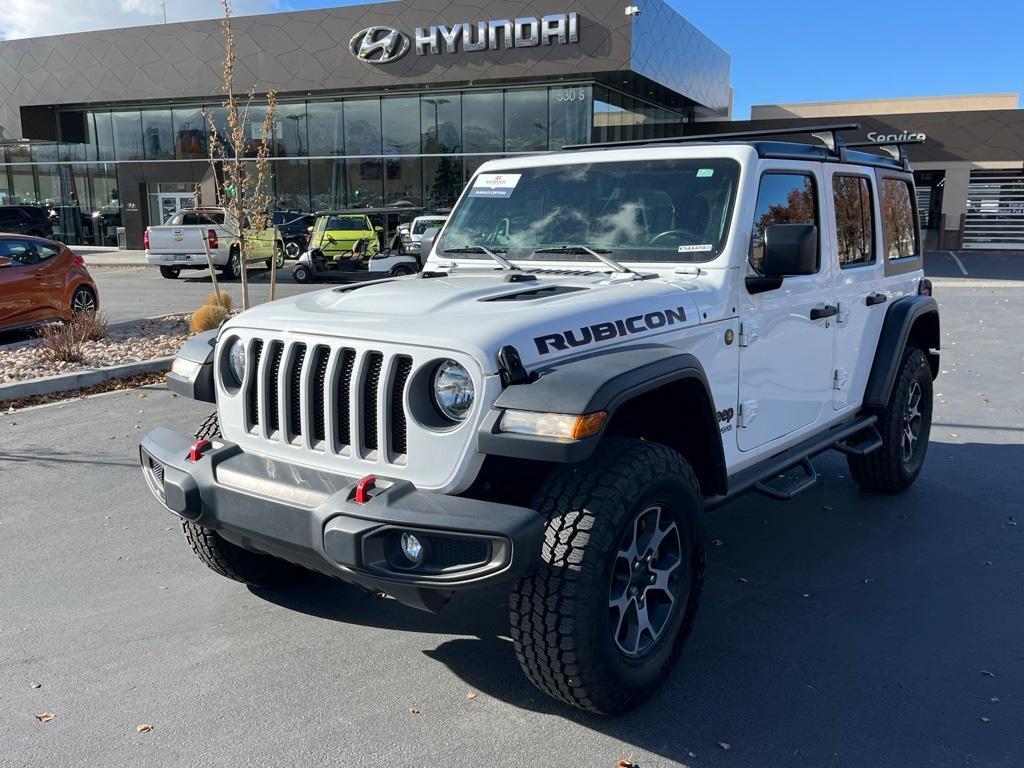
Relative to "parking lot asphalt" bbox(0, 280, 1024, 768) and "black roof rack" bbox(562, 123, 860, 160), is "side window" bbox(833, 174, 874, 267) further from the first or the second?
"parking lot asphalt" bbox(0, 280, 1024, 768)

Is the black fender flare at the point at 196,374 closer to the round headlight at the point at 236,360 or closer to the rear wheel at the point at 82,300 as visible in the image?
the round headlight at the point at 236,360

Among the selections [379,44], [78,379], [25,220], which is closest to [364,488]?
[78,379]

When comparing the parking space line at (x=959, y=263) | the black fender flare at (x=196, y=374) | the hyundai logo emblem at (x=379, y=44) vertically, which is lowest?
the parking space line at (x=959, y=263)

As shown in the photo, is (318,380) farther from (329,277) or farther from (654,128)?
(654,128)

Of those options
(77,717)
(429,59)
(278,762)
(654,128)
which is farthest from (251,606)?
(654,128)

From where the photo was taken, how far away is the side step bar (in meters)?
3.76

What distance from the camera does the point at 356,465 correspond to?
3008 millimetres

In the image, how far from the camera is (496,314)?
10.1 feet

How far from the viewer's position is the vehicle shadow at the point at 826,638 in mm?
3006

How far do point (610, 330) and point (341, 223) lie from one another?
66.4ft

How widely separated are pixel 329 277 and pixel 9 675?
19.7 m

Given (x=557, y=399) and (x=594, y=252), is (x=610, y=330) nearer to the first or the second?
(x=557, y=399)

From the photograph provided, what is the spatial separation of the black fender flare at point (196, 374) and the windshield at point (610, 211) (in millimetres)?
Answer: 1383

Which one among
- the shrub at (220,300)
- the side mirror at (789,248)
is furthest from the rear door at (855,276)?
the shrub at (220,300)
